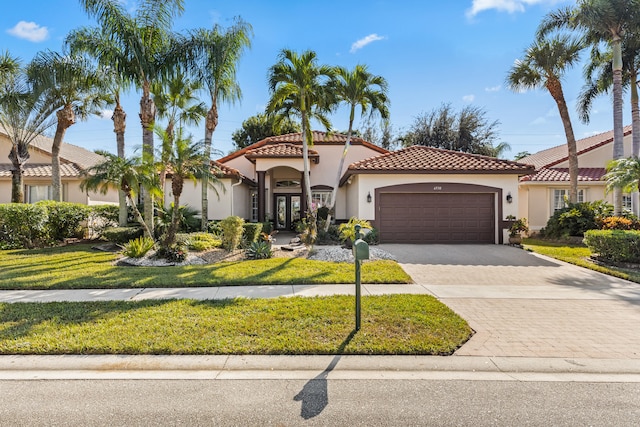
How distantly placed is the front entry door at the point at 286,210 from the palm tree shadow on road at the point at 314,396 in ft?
59.4

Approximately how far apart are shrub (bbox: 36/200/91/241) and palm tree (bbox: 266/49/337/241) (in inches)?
379

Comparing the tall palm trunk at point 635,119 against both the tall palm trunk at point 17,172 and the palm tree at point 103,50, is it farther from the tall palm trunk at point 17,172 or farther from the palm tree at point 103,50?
the tall palm trunk at point 17,172

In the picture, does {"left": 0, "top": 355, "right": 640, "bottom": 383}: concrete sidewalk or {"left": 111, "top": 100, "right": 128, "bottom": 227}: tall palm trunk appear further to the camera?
{"left": 111, "top": 100, "right": 128, "bottom": 227}: tall palm trunk

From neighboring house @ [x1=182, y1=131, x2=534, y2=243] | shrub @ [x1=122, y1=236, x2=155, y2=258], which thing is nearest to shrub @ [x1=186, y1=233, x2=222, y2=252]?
shrub @ [x1=122, y1=236, x2=155, y2=258]

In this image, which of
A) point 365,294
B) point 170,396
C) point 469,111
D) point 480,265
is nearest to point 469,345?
point 365,294

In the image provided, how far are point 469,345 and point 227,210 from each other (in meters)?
14.7

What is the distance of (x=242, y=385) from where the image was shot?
11.6 ft

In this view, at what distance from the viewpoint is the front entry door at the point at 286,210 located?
71.5 feet

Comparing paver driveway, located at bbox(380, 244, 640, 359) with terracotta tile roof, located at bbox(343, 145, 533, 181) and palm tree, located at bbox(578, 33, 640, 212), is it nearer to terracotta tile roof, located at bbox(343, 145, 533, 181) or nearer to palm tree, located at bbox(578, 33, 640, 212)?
terracotta tile roof, located at bbox(343, 145, 533, 181)

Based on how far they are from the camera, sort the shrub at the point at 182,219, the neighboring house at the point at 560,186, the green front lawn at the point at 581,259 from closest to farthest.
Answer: the green front lawn at the point at 581,259 < the shrub at the point at 182,219 < the neighboring house at the point at 560,186

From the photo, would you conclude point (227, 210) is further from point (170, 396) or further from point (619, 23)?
point (619, 23)

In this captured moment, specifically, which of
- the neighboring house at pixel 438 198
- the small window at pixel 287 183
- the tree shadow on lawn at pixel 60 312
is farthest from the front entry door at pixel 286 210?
the tree shadow on lawn at pixel 60 312

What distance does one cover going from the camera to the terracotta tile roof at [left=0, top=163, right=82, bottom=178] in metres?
18.0

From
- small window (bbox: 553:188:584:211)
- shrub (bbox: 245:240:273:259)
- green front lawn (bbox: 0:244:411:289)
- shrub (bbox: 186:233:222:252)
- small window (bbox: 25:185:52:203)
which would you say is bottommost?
green front lawn (bbox: 0:244:411:289)
